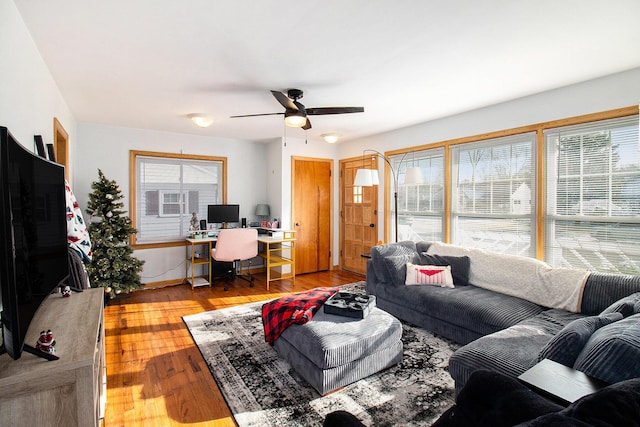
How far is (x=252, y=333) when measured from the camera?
329 cm

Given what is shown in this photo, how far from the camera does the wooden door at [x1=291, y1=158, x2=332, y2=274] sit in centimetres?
586

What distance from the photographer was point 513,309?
2.80 meters

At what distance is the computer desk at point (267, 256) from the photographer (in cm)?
504

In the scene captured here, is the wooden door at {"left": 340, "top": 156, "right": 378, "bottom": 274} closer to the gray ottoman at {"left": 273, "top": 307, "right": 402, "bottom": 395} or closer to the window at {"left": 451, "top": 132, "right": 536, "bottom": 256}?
the window at {"left": 451, "top": 132, "right": 536, "bottom": 256}

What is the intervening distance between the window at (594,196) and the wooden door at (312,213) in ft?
11.9

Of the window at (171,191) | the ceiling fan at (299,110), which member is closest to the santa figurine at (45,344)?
the ceiling fan at (299,110)

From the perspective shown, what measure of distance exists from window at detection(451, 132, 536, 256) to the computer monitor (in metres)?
3.52

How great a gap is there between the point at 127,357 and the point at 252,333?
1.10 metres

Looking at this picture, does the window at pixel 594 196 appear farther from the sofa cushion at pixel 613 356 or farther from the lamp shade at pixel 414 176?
the sofa cushion at pixel 613 356

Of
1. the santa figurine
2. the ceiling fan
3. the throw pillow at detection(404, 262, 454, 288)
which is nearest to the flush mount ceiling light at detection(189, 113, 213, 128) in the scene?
the ceiling fan

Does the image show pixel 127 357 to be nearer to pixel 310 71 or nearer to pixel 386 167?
pixel 310 71

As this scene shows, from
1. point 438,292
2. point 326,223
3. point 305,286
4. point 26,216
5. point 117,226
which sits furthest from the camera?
point 326,223

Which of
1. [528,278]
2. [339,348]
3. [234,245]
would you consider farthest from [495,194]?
[234,245]

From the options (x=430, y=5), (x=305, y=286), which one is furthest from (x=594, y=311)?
(x=305, y=286)
